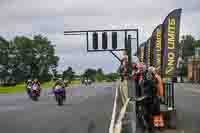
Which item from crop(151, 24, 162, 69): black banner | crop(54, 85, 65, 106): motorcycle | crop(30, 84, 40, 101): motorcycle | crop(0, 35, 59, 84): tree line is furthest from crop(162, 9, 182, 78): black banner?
crop(0, 35, 59, 84): tree line

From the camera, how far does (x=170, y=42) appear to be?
17.9m

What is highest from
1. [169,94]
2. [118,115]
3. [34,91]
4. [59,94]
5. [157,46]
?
[157,46]

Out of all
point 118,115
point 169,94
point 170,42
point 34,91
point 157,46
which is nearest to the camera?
point 169,94

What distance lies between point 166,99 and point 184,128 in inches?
98.2

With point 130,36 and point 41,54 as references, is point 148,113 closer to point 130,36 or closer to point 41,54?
point 130,36

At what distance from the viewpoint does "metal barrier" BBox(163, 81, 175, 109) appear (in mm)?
16297

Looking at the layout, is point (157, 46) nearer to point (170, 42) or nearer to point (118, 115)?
point (170, 42)

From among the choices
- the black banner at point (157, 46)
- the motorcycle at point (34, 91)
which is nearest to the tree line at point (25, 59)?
the motorcycle at point (34, 91)

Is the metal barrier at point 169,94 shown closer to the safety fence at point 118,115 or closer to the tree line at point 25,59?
the safety fence at point 118,115

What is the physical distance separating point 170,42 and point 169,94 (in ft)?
6.82

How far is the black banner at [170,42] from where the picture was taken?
17.5 m

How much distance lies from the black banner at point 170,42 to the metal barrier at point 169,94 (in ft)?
1.67

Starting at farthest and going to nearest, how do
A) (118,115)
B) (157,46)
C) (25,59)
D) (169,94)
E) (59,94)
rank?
(25,59) < (59,94) < (118,115) < (157,46) < (169,94)

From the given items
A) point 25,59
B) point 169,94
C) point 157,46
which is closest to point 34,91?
point 157,46
